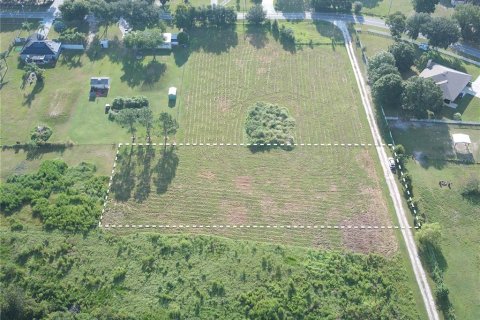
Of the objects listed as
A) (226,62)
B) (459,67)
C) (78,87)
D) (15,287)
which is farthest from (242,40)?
(15,287)

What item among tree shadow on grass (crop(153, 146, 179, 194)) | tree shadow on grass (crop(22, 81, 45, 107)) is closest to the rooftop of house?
tree shadow on grass (crop(22, 81, 45, 107))

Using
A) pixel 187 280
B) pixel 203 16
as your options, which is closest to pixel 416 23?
pixel 203 16

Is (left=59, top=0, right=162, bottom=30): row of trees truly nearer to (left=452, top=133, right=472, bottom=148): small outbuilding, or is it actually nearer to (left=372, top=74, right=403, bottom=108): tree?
(left=372, top=74, right=403, bottom=108): tree

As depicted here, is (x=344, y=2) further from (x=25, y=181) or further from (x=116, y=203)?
(x=25, y=181)

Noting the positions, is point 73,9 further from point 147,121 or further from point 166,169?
point 166,169

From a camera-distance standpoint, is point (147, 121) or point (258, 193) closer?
point (258, 193)
